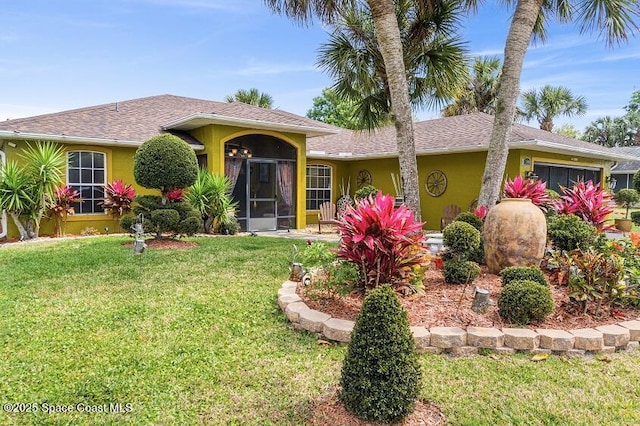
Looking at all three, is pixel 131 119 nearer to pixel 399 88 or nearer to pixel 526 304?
pixel 399 88

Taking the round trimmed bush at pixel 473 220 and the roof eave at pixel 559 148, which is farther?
the roof eave at pixel 559 148

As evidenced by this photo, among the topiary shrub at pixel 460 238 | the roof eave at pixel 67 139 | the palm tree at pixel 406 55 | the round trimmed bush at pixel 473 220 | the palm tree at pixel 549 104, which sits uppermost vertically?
the palm tree at pixel 549 104

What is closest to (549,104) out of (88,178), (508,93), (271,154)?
(271,154)

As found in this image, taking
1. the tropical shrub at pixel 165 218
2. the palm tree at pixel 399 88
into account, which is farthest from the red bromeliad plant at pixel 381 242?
the tropical shrub at pixel 165 218

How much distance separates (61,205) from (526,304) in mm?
10918

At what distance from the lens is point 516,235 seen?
527 cm

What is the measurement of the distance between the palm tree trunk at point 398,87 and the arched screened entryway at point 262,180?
20.2 feet

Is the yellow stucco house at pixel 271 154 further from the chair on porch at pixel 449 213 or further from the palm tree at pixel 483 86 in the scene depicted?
the palm tree at pixel 483 86

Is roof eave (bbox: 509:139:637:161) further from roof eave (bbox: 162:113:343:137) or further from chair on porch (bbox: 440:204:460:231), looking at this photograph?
roof eave (bbox: 162:113:343:137)

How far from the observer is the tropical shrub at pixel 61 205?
1026 cm

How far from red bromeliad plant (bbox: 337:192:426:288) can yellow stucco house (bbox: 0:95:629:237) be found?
7885 millimetres

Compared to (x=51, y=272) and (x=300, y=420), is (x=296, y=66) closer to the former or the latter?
(x=51, y=272)

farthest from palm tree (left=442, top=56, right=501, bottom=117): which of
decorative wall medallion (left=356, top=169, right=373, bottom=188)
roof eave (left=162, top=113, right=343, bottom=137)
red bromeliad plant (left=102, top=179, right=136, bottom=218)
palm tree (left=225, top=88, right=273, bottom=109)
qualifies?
red bromeliad plant (left=102, top=179, right=136, bottom=218)

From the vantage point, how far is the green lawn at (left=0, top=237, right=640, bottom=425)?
260cm
